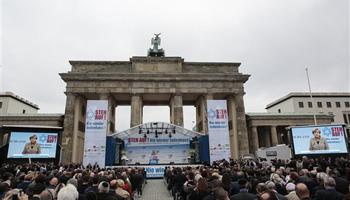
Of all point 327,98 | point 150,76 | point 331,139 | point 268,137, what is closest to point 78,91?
point 150,76

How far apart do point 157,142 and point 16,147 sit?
14013 millimetres

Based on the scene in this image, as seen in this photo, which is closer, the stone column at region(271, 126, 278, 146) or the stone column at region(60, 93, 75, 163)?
the stone column at region(60, 93, 75, 163)

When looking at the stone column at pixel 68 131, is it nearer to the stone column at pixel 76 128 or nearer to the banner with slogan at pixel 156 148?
the stone column at pixel 76 128

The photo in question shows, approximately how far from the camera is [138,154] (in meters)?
28.1

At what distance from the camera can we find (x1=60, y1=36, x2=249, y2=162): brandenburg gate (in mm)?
37256

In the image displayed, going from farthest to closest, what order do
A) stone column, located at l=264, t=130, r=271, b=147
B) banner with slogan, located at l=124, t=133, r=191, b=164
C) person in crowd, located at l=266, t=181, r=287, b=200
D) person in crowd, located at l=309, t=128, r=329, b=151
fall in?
stone column, located at l=264, t=130, r=271, b=147 < banner with slogan, located at l=124, t=133, r=191, b=164 < person in crowd, located at l=309, t=128, r=329, b=151 < person in crowd, located at l=266, t=181, r=287, b=200

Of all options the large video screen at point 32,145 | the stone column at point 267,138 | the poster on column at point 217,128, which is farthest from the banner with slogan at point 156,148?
the stone column at point 267,138

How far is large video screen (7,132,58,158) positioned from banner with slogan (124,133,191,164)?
8582 millimetres

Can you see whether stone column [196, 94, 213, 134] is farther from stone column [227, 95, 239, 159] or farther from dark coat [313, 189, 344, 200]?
dark coat [313, 189, 344, 200]

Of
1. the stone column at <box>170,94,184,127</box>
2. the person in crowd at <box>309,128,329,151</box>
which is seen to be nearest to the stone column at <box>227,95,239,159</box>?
the stone column at <box>170,94,184,127</box>

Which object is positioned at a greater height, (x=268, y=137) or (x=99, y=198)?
(x=268, y=137)

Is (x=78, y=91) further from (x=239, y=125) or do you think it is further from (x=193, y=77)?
(x=239, y=125)

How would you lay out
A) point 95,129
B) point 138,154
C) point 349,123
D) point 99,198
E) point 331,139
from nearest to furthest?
point 99,198 → point 331,139 → point 95,129 → point 138,154 → point 349,123

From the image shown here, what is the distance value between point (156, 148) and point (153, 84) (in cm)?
1295
